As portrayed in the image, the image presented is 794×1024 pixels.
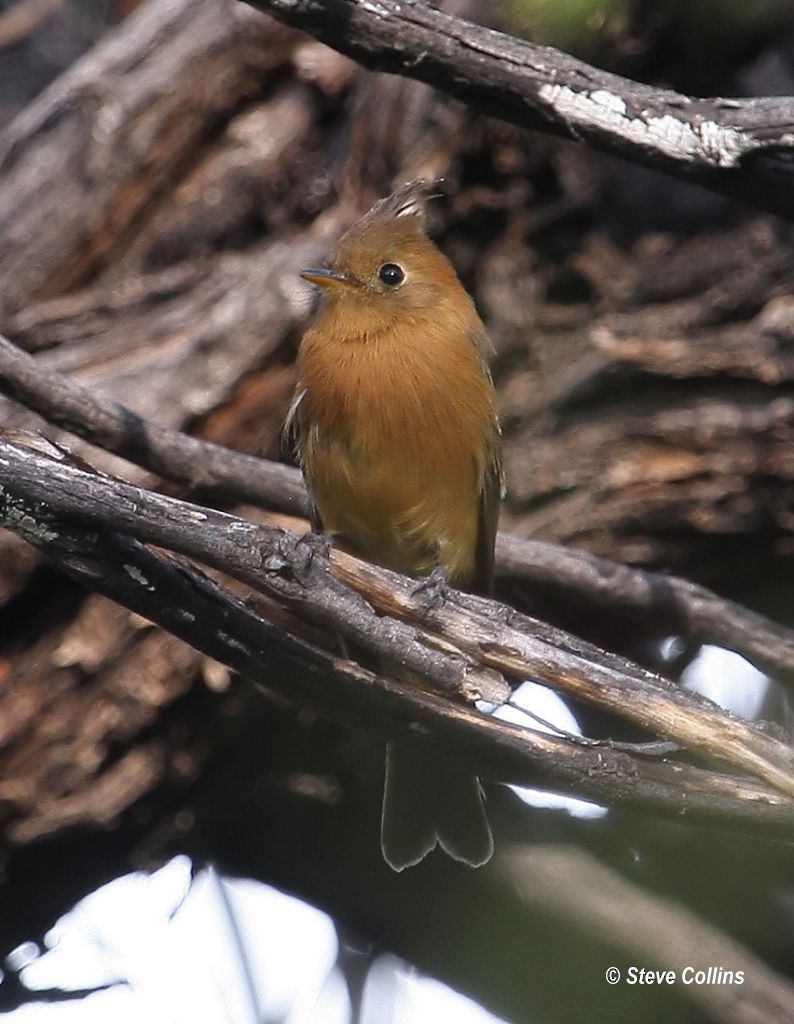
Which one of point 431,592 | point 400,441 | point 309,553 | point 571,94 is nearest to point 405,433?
point 400,441

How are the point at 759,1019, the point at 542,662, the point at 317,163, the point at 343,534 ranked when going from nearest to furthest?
the point at 542,662
the point at 759,1019
the point at 343,534
the point at 317,163

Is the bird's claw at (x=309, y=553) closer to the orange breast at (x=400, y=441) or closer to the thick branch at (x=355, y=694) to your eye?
the thick branch at (x=355, y=694)

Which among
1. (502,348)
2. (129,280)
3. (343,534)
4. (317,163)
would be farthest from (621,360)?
(129,280)

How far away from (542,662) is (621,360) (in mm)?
2326

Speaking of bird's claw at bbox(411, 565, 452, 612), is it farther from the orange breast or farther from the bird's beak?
the bird's beak

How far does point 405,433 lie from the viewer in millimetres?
4566

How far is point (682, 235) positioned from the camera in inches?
223

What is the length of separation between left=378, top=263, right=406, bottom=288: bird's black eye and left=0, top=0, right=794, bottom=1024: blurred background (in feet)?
1.89

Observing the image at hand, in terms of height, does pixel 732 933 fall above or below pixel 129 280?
below

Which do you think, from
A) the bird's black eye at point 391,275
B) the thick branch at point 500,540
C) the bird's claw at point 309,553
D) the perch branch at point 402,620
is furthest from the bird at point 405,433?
the bird's claw at point 309,553

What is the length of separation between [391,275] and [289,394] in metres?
0.84

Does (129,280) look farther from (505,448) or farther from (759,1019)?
(759,1019)

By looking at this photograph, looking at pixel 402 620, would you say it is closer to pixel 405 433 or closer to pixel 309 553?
pixel 309 553

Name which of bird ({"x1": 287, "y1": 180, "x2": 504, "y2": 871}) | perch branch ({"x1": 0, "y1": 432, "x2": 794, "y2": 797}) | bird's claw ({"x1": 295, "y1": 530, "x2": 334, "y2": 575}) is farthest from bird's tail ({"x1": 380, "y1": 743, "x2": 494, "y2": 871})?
bird's claw ({"x1": 295, "y1": 530, "x2": 334, "y2": 575})
